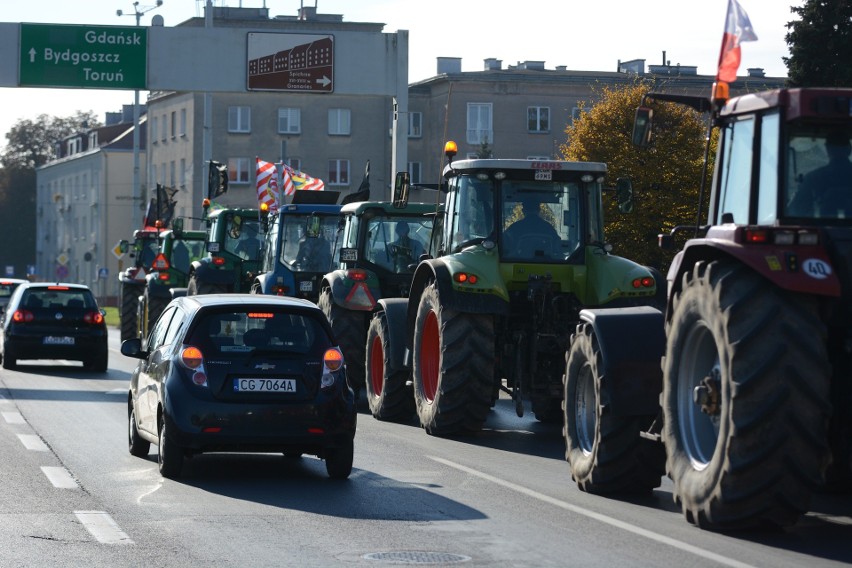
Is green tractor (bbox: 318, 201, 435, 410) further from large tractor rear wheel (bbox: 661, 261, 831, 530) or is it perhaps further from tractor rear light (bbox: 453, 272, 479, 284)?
large tractor rear wheel (bbox: 661, 261, 831, 530)

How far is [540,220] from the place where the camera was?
16594 millimetres

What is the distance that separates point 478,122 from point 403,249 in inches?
2703

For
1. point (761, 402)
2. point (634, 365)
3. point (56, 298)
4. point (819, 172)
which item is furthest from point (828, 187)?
point (56, 298)

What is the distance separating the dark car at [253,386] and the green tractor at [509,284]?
9.32ft

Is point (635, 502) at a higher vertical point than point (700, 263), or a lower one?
lower

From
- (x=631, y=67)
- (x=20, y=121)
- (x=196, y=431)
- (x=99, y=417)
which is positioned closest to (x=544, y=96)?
(x=631, y=67)

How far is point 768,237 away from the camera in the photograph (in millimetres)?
9445

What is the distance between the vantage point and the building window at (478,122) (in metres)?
88.9

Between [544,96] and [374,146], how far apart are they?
33.6ft

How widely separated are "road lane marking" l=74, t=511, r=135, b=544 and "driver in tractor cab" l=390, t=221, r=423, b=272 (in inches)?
423

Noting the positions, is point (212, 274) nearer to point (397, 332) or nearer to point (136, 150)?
point (397, 332)

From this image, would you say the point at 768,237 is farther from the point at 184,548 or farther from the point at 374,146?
the point at 374,146

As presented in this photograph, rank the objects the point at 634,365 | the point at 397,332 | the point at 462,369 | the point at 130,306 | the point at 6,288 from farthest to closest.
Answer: the point at 6,288 → the point at 130,306 → the point at 397,332 → the point at 462,369 → the point at 634,365

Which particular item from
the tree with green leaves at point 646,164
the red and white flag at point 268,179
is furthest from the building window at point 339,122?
the red and white flag at point 268,179
